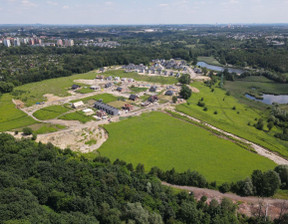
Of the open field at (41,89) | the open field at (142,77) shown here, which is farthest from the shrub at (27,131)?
the open field at (142,77)

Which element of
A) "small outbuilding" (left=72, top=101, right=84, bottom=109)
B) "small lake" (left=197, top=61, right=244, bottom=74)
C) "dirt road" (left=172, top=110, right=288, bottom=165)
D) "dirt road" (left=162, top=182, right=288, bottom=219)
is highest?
"small lake" (left=197, top=61, right=244, bottom=74)

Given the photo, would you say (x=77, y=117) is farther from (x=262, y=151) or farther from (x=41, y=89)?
(x=262, y=151)

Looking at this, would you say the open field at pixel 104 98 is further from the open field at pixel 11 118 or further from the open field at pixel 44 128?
the open field at pixel 11 118

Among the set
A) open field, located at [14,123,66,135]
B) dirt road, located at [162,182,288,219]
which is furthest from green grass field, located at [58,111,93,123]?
dirt road, located at [162,182,288,219]

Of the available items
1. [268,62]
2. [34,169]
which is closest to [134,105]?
[34,169]

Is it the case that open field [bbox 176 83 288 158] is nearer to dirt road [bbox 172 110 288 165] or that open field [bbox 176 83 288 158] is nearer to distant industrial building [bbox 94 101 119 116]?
dirt road [bbox 172 110 288 165]
